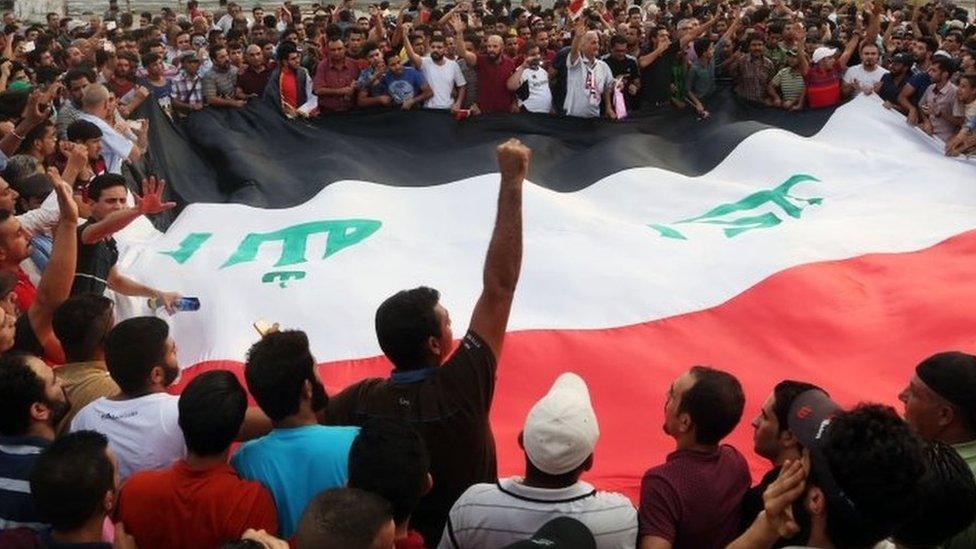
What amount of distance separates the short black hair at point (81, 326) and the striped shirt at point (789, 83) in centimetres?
649

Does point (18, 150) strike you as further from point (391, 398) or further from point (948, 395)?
point (948, 395)

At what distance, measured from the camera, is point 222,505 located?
266 centimetres

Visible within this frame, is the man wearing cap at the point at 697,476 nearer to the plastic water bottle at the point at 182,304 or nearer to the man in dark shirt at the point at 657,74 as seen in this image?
the plastic water bottle at the point at 182,304

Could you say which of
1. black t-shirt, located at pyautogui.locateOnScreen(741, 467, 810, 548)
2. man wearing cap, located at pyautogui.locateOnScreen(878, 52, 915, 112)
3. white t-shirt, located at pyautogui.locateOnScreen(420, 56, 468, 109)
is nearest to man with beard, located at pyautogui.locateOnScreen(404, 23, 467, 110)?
white t-shirt, located at pyautogui.locateOnScreen(420, 56, 468, 109)

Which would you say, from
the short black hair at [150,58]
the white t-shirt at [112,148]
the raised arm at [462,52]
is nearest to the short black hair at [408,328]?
the white t-shirt at [112,148]

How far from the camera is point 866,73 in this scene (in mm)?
8586

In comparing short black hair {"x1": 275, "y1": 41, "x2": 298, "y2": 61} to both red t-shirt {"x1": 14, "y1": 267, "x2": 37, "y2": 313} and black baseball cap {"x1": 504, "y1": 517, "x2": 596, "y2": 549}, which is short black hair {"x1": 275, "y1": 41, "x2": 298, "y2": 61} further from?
black baseball cap {"x1": 504, "y1": 517, "x2": 596, "y2": 549}

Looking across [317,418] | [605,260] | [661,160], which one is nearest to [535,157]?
[661,160]

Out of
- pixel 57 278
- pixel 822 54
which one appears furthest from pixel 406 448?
pixel 822 54

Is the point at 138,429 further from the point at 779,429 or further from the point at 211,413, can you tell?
the point at 779,429

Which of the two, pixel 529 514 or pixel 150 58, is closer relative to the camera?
pixel 529 514

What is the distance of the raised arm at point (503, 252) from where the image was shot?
2.86 meters

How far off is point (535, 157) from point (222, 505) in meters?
5.07

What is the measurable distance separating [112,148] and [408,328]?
425cm
